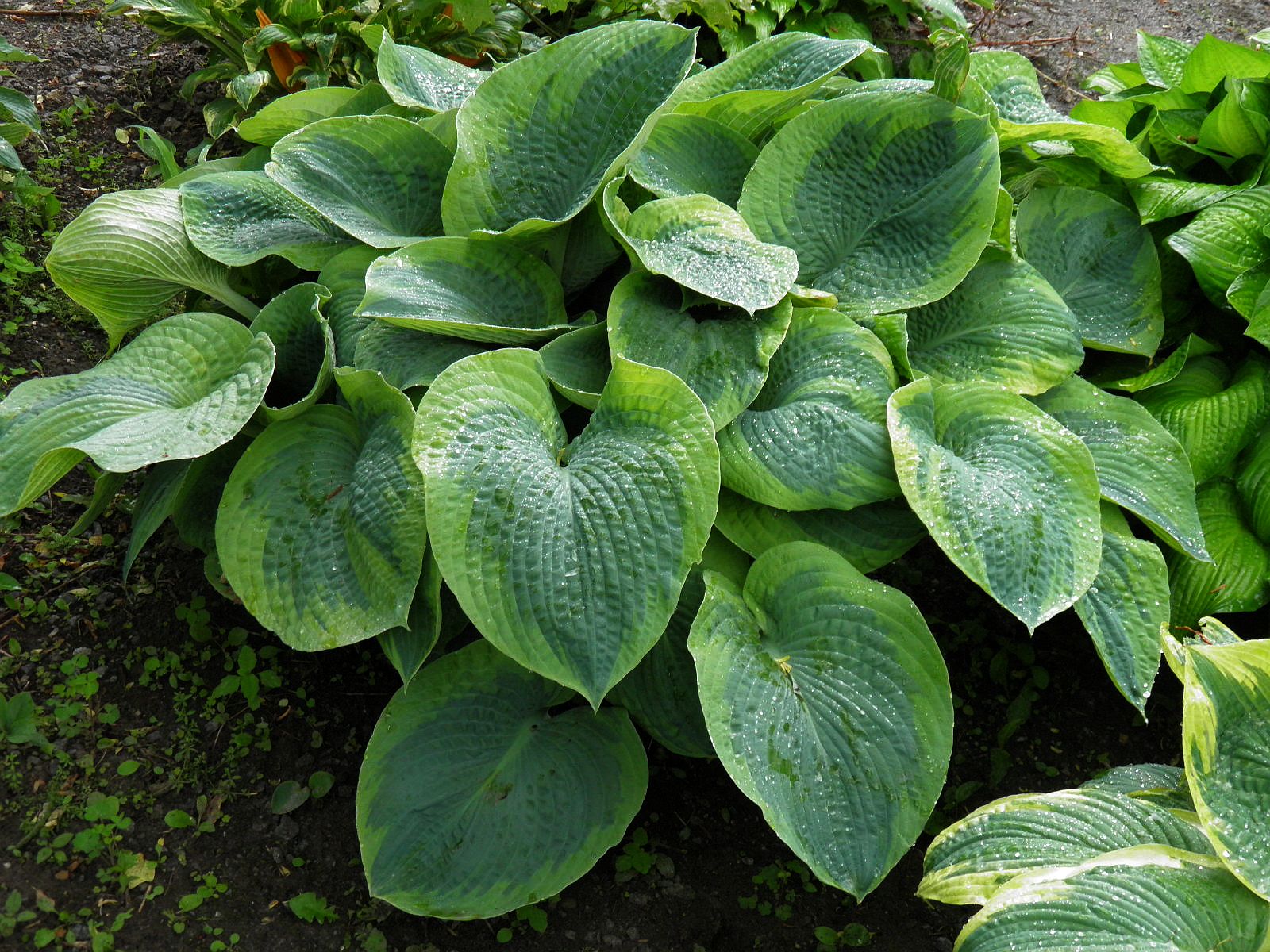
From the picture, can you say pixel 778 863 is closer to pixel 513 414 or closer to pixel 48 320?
pixel 513 414

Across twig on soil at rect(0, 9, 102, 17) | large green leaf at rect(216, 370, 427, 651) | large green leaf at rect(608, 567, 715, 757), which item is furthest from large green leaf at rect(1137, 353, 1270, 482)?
twig on soil at rect(0, 9, 102, 17)

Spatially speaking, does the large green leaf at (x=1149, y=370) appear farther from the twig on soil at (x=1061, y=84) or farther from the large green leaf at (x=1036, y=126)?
the twig on soil at (x=1061, y=84)

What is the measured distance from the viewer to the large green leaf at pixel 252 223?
196 cm

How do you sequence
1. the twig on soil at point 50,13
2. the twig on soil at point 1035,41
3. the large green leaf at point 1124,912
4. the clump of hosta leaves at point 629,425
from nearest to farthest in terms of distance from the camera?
1. the large green leaf at point 1124,912
2. the clump of hosta leaves at point 629,425
3. the twig on soil at point 50,13
4. the twig on soil at point 1035,41

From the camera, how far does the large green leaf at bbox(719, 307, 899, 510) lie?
1696 mm

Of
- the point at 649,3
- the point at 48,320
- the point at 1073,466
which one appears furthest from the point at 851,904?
the point at 649,3

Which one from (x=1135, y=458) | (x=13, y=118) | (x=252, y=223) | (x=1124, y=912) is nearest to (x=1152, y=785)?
(x=1124, y=912)

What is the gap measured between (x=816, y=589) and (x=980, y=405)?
Result: 478 millimetres

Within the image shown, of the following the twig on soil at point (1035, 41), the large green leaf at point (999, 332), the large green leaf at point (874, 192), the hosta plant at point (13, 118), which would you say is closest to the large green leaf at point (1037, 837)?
the large green leaf at point (999, 332)

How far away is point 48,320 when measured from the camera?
2441 millimetres

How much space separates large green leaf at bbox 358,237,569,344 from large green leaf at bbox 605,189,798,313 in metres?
0.20

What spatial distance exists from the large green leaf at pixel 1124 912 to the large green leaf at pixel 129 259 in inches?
68.7

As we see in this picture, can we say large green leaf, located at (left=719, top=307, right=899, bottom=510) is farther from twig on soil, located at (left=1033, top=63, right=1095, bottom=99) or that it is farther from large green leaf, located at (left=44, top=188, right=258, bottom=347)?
twig on soil, located at (left=1033, top=63, right=1095, bottom=99)

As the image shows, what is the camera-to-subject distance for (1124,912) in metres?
1.31
